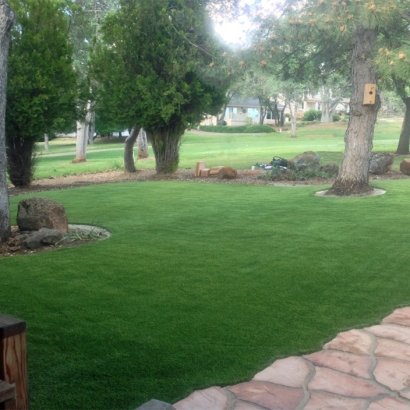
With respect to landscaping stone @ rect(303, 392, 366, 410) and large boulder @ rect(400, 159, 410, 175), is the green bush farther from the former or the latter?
landscaping stone @ rect(303, 392, 366, 410)

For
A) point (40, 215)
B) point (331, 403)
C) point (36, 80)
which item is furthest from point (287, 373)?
point (36, 80)

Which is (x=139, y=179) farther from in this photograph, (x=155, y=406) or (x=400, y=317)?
(x=155, y=406)

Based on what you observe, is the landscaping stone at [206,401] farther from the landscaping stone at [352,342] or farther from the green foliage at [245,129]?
the green foliage at [245,129]

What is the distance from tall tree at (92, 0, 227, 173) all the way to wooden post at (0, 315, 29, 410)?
13280 mm

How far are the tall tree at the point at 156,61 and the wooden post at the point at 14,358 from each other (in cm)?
1328

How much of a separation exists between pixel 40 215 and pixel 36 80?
6699 mm

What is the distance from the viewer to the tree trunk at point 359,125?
11.3 meters

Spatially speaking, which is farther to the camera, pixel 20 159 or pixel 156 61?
pixel 156 61

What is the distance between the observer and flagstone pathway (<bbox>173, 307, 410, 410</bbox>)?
10.4 feet

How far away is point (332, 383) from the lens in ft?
11.2

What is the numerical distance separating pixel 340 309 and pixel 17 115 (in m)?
10.9

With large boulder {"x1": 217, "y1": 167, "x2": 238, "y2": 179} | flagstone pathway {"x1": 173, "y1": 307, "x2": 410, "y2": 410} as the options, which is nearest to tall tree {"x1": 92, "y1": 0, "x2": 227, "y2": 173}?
large boulder {"x1": 217, "y1": 167, "x2": 238, "y2": 179}

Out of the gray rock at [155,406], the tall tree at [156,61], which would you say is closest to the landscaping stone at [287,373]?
the gray rock at [155,406]

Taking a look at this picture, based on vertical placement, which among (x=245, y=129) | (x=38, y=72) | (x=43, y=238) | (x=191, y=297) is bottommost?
(x=191, y=297)
